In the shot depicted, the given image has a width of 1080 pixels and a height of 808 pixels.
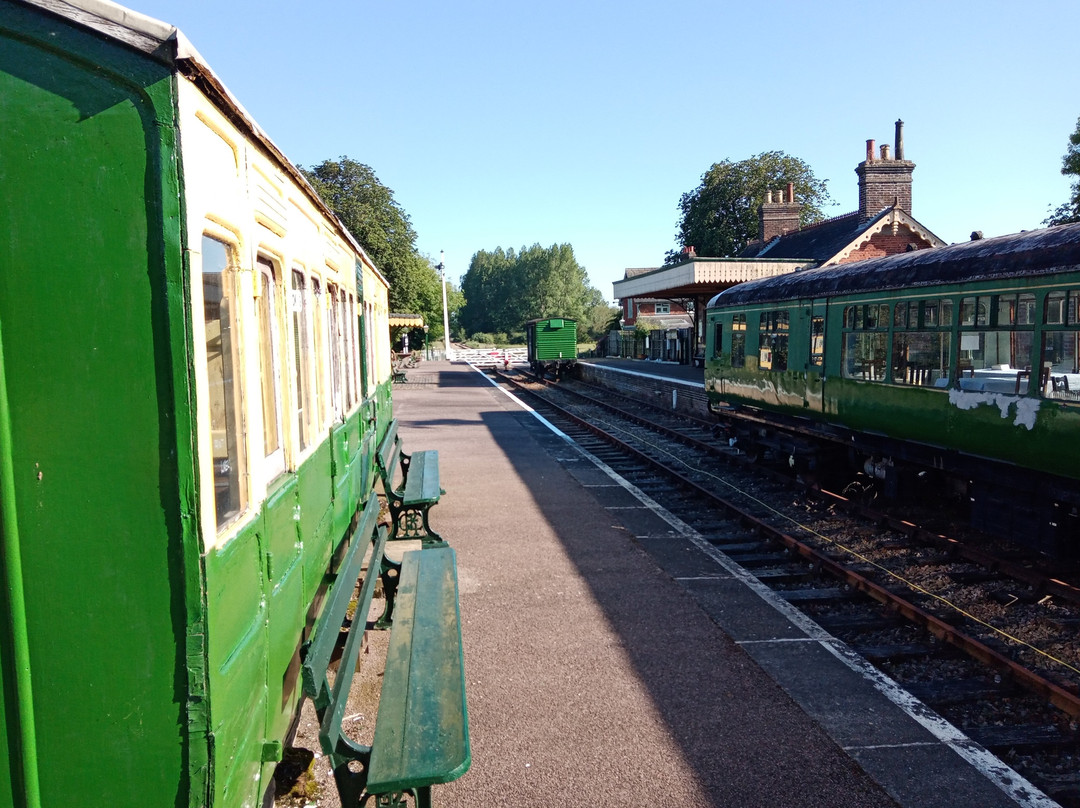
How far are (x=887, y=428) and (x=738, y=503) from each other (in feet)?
6.41

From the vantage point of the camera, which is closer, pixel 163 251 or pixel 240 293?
pixel 163 251

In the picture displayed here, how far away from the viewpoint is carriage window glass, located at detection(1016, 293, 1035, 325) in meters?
6.48

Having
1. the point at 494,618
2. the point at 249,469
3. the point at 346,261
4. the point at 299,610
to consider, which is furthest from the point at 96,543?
the point at 346,261

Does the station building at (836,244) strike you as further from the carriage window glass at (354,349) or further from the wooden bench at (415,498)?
the carriage window glass at (354,349)

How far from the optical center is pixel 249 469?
2.53 meters

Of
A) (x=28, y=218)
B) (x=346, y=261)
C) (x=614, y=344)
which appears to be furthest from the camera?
(x=614, y=344)

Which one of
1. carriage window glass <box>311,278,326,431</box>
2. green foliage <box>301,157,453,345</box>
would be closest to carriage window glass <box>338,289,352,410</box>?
carriage window glass <box>311,278,326,431</box>

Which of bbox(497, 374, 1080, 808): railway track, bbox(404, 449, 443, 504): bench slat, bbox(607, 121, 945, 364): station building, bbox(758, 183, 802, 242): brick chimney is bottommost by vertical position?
bbox(497, 374, 1080, 808): railway track

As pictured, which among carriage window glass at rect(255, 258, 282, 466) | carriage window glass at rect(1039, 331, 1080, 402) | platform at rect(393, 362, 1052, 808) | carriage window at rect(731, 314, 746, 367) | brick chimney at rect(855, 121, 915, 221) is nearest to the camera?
carriage window glass at rect(255, 258, 282, 466)

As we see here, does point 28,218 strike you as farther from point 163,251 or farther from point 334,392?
point 334,392

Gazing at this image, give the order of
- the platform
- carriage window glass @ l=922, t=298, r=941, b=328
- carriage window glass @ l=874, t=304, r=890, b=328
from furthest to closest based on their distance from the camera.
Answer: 1. carriage window glass @ l=874, t=304, r=890, b=328
2. carriage window glass @ l=922, t=298, r=941, b=328
3. the platform

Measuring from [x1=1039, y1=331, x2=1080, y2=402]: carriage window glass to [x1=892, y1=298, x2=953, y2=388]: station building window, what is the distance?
1.19m

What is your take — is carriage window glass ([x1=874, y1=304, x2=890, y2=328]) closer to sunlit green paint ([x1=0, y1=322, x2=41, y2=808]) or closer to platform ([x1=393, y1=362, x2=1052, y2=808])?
platform ([x1=393, y1=362, x2=1052, y2=808])

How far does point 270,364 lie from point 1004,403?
245 inches
